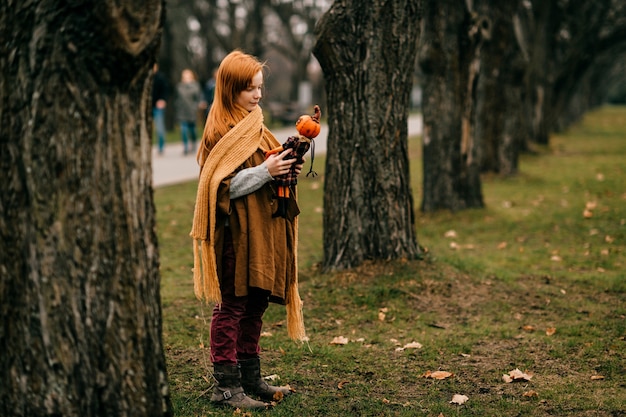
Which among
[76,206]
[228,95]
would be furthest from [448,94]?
[76,206]

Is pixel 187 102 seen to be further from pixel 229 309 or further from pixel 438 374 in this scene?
pixel 229 309

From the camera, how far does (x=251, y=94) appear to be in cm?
426

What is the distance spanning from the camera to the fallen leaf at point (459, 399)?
14.7ft

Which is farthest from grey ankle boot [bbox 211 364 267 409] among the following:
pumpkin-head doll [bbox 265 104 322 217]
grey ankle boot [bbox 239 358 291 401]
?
pumpkin-head doll [bbox 265 104 322 217]

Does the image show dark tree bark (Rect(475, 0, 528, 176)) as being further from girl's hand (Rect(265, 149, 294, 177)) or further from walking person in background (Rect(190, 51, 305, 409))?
girl's hand (Rect(265, 149, 294, 177))

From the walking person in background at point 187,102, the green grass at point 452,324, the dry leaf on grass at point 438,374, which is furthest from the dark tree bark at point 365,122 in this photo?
the walking person in background at point 187,102

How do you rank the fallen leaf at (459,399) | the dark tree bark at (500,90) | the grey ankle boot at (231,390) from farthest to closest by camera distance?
the dark tree bark at (500,90) → the fallen leaf at (459,399) → the grey ankle boot at (231,390)

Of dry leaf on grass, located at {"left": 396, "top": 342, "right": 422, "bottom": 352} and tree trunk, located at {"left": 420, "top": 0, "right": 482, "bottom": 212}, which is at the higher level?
tree trunk, located at {"left": 420, "top": 0, "right": 482, "bottom": 212}

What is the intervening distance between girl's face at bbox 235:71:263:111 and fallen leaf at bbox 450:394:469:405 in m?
1.92

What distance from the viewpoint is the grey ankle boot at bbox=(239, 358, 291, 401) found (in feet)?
14.8

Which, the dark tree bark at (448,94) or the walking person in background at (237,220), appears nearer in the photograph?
the walking person in background at (237,220)

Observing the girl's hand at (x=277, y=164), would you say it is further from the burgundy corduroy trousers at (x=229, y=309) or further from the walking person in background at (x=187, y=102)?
the walking person in background at (x=187, y=102)

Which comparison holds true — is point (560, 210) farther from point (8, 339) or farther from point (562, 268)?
point (8, 339)

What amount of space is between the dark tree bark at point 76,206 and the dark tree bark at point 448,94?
7653mm
